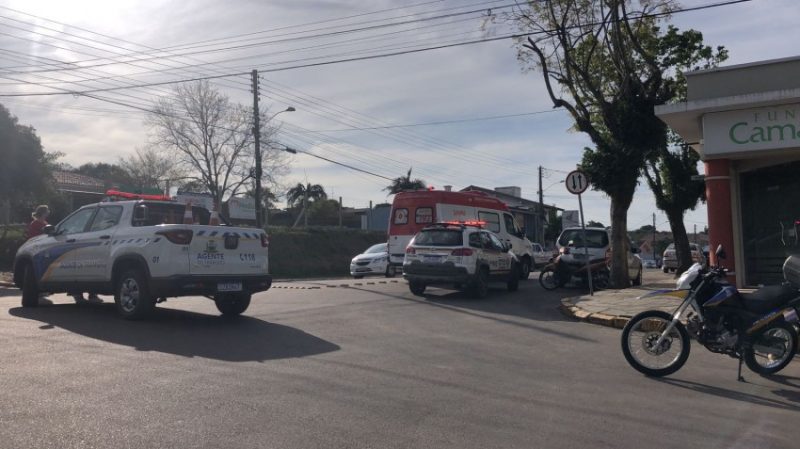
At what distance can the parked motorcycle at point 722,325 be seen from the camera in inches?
285

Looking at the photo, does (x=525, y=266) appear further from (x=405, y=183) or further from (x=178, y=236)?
(x=405, y=183)

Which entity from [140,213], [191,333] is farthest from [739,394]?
[140,213]

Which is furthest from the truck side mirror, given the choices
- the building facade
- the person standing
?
the building facade

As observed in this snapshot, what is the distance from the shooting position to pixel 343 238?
4406 centimetres

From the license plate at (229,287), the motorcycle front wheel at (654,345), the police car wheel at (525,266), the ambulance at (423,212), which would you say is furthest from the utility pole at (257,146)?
the motorcycle front wheel at (654,345)

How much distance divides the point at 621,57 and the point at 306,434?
1577 cm

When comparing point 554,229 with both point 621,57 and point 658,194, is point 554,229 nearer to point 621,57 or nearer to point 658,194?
point 658,194

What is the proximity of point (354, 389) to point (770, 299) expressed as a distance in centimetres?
451

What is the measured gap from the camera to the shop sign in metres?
12.2

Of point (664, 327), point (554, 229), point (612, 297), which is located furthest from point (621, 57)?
point (554, 229)

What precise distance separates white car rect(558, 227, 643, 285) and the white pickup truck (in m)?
9.96

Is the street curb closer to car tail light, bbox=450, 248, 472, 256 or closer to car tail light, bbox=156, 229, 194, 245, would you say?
car tail light, bbox=450, 248, 472, 256

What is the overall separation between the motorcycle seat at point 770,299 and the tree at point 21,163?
26.0 m

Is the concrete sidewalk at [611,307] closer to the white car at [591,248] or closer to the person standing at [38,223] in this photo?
the white car at [591,248]
